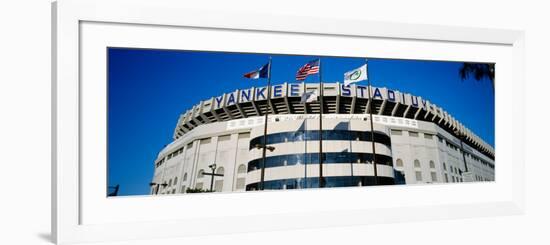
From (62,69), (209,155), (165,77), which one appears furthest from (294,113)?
(62,69)

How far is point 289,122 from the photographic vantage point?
9.81 m

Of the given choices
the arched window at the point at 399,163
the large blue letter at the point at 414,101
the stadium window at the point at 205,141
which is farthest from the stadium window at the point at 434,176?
the stadium window at the point at 205,141

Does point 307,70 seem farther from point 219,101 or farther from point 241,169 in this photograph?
point 241,169

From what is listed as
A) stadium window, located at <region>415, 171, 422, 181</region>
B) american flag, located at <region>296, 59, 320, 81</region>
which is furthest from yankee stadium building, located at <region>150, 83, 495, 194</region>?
american flag, located at <region>296, 59, 320, 81</region>

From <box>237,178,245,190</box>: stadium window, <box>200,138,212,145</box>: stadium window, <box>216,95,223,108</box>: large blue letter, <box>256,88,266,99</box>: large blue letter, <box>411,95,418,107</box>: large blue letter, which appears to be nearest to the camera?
<box>237,178,245,190</box>: stadium window

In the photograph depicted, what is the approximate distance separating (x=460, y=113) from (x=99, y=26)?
611cm

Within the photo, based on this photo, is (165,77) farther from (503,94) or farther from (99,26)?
(503,94)

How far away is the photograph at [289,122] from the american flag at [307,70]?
0.02m

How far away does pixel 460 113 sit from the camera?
1071 centimetres

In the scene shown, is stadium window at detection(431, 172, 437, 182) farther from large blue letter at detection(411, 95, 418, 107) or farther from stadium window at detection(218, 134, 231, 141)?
stadium window at detection(218, 134, 231, 141)

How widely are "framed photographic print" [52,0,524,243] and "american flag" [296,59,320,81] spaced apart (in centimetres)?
2

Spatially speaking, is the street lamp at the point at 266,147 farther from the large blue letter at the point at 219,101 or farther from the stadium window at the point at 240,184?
the large blue letter at the point at 219,101

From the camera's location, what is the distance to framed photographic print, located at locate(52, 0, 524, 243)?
7.79 metres

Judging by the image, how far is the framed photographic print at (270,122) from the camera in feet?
25.6
